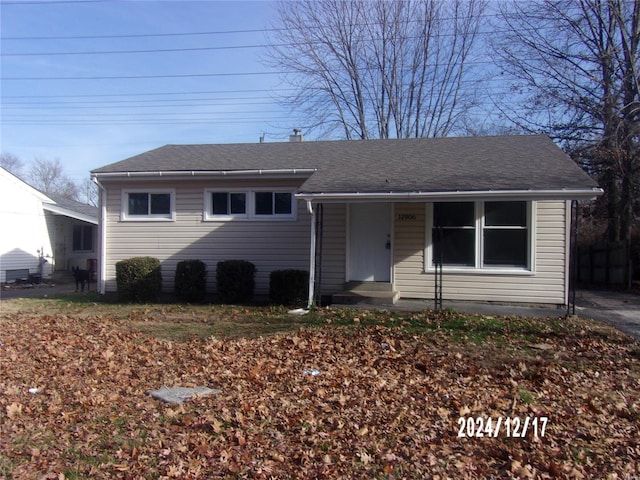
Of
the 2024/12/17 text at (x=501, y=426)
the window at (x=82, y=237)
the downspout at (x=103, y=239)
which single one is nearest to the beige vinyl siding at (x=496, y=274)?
the 2024/12/17 text at (x=501, y=426)

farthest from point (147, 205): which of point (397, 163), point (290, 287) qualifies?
point (397, 163)

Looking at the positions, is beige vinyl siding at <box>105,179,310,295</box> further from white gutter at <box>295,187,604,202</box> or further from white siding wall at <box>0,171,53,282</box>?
white siding wall at <box>0,171,53,282</box>

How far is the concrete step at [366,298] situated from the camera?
409 inches

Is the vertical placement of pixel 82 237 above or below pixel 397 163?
below

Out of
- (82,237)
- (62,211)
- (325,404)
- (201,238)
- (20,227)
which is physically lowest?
(325,404)

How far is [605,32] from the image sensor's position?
18.1 m

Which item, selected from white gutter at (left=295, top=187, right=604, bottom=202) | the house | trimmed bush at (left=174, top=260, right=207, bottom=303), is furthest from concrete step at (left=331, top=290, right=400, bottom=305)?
trimmed bush at (left=174, top=260, right=207, bottom=303)

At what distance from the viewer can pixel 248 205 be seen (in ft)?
40.1

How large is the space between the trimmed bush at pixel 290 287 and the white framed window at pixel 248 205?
1694mm

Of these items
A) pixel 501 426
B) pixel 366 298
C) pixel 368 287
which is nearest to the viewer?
pixel 501 426

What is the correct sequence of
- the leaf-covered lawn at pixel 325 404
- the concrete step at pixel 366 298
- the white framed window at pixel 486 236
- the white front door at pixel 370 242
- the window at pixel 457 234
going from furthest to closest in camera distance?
the white front door at pixel 370 242 → the window at pixel 457 234 → the white framed window at pixel 486 236 → the concrete step at pixel 366 298 → the leaf-covered lawn at pixel 325 404

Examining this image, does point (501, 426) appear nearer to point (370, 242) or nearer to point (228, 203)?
point (370, 242)

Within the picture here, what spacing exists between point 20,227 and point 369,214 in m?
15.1

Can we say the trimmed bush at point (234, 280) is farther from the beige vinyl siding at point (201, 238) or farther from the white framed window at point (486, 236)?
the white framed window at point (486, 236)
